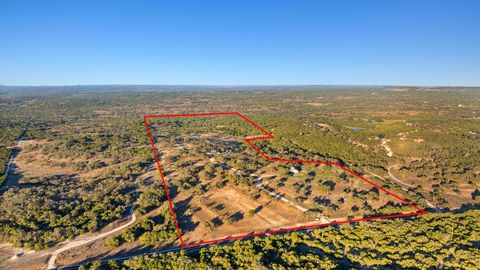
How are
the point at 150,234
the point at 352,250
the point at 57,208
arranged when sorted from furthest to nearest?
the point at 57,208
the point at 150,234
the point at 352,250

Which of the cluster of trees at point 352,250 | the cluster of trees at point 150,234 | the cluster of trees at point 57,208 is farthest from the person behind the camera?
the cluster of trees at point 57,208

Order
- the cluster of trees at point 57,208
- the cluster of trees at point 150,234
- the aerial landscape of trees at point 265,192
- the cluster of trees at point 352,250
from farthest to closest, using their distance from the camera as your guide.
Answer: the cluster of trees at point 57,208 < the cluster of trees at point 150,234 < the aerial landscape of trees at point 265,192 < the cluster of trees at point 352,250

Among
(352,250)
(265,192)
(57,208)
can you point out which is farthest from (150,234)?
(352,250)

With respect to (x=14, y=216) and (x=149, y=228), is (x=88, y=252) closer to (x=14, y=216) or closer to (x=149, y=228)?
(x=149, y=228)

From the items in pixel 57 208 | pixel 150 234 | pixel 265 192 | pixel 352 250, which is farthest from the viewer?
pixel 265 192

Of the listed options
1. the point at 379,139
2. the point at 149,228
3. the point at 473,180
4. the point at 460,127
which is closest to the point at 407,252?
the point at 149,228

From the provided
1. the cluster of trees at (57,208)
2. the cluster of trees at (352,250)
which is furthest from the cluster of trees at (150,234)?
the cluster of trees at (57,208)

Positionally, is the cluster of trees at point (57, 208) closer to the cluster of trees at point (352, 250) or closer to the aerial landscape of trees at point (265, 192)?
the aerial landscape of trees at point (265, 192)

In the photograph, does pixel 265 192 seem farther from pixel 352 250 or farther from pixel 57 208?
pixel 57 208
